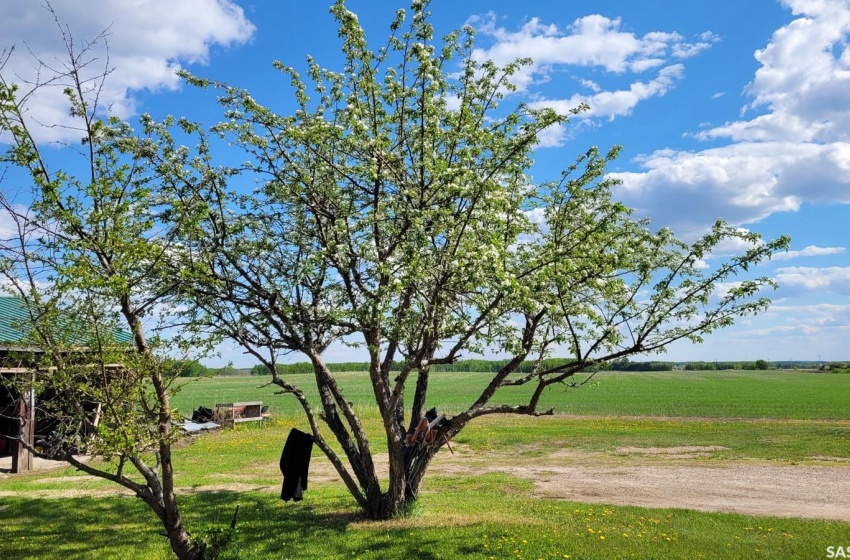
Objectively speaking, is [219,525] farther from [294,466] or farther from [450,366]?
[450,366]

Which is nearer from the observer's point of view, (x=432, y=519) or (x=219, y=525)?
(x=219, y=525)

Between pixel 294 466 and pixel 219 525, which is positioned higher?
pixel 294 466

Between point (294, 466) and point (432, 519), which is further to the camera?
point (294, 466)

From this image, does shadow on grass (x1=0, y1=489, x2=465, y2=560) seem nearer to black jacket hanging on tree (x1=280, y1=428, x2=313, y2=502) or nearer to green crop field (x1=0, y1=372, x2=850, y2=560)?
green crop field (x1=0, y1=372, x2=850, y2=560)

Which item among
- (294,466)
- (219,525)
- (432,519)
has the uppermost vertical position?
(294,466)

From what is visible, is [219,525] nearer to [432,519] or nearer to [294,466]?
[294,466]

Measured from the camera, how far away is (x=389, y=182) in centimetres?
942

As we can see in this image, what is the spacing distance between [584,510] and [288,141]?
867cm

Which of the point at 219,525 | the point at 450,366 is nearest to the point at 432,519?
the point at 219,525

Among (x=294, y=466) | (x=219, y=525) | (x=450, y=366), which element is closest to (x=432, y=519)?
(x=294, y=466)

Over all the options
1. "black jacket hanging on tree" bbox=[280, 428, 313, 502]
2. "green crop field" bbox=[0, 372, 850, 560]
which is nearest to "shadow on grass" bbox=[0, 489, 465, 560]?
"green crop field" bbox=[0, 372, 850, 560]

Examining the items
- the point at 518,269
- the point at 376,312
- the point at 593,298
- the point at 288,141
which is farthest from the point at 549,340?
the point at 288,141

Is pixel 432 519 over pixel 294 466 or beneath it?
beneath

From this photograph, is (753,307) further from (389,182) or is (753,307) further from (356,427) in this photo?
(356,427)
